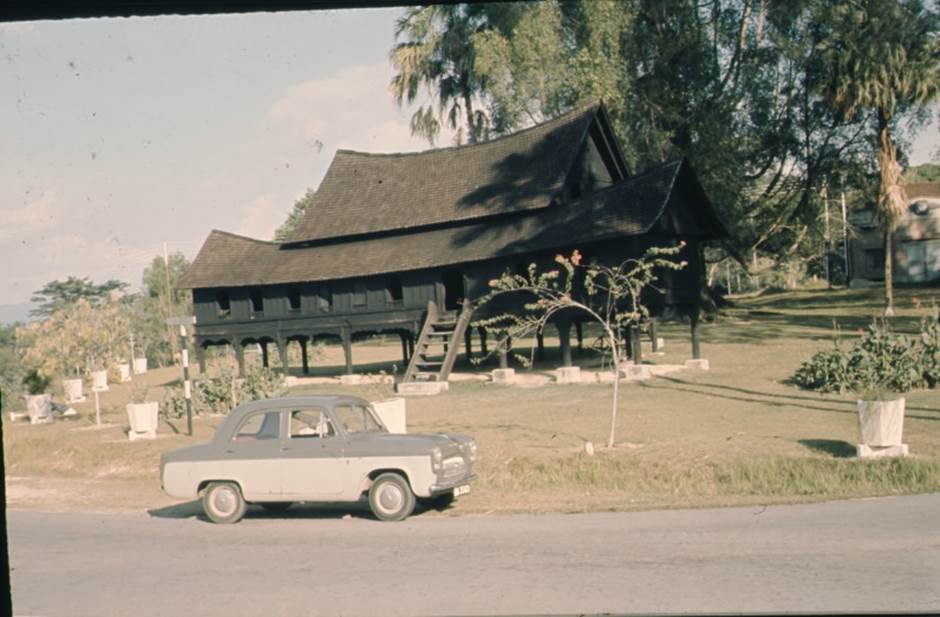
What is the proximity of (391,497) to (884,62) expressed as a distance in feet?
97.2

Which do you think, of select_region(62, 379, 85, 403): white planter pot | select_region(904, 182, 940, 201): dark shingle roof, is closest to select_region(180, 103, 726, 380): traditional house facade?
select_region(62, 379, 85, 403): white planter pot

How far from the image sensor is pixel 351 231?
36.8m

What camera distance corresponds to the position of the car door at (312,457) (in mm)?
12938

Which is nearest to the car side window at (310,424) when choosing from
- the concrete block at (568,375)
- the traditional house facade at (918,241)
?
the concrete block at (568,375)

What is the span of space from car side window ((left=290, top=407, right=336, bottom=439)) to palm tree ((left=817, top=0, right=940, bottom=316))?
95.4 ft

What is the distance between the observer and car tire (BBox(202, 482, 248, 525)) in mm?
13453

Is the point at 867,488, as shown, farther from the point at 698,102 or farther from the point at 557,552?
the point at 698,102

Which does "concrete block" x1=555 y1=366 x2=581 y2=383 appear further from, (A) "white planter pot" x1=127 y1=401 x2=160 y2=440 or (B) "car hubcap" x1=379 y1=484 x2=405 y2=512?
(B) "car hubcap" x1=379 y1=484 x2=405 y2=512

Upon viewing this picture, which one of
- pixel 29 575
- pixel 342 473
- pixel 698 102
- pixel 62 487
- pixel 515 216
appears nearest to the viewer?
pixel 29 575

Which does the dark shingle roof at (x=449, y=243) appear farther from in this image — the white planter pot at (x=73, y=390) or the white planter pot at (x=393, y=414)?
the white planter pot at (x=393, y=414)

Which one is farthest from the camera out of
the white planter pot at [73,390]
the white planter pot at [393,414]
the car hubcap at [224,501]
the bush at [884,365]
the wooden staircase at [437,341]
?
the white planter pot at [73,390]

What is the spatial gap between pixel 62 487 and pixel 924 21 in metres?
33.0

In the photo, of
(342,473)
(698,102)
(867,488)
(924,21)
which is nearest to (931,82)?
(924,21)

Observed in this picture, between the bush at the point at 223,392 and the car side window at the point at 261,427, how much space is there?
11296 mm
